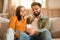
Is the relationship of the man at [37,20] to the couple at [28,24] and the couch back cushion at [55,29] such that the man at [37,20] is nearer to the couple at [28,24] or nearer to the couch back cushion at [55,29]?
the couple at [28,24]

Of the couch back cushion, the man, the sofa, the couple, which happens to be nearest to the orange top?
the couple

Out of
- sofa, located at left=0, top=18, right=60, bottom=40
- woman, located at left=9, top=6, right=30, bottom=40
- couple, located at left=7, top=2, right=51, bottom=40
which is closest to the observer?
couple, located at left=7, top=2, right=51, bottom=40

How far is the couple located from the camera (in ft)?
6.20

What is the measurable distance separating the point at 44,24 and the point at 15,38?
494mm

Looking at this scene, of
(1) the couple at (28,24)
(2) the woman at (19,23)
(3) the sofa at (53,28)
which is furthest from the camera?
(3) the sofa at (53,28)

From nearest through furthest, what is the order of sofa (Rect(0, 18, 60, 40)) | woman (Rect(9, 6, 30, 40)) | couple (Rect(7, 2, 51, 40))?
couple (Rect(7, 2, 51, 40))
woman (Rect(9, 6, 30, 40))
sofa (Rect(0, 18, 60, 40))

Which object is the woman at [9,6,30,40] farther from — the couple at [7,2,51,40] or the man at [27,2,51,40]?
the man at [27,2,51,40]

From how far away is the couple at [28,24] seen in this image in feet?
6.20

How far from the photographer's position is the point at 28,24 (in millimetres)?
2244

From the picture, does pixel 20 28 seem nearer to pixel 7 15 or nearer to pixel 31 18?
pixel 31 18

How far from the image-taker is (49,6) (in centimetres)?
411

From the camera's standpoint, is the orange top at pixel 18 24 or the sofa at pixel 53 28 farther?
the sofa at pixel 53 28

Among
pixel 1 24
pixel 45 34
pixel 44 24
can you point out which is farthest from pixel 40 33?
pixel 1 24

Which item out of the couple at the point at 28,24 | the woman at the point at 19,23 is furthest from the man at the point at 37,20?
the woman at the point at 19,23
